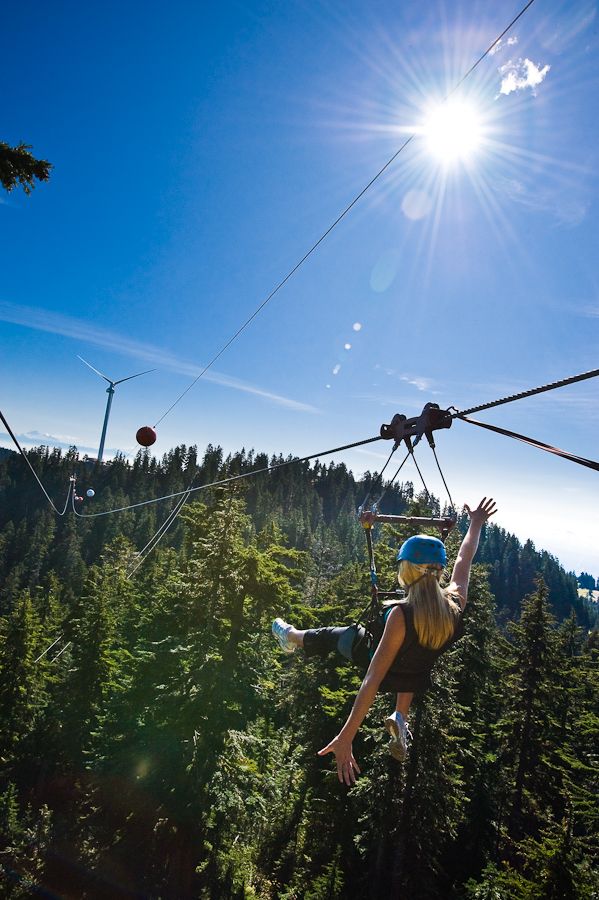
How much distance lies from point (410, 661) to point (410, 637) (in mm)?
309

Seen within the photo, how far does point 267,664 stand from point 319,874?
10345 mm

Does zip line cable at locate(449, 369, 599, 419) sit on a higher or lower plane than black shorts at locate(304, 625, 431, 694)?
higher

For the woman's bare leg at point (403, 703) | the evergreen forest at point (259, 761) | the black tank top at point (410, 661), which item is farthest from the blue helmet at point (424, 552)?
the evergreen forest at point (259, 761)

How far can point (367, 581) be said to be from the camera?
20734mm

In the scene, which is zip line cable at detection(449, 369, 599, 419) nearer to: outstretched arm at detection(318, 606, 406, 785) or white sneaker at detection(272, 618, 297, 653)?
outstretched arm at detection(318, 606, 406, 785)

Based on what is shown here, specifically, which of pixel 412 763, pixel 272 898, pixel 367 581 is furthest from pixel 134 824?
pixel 367 581

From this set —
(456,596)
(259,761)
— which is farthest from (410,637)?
(259,761)

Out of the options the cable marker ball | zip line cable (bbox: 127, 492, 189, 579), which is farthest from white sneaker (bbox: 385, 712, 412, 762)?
zip line cable (bbox: 127, 492, 189, 579)

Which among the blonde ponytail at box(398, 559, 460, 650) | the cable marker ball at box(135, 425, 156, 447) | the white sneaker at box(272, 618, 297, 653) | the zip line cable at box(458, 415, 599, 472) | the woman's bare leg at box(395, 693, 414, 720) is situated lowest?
the woman's bare leg at box(395, 693, 414, 720)

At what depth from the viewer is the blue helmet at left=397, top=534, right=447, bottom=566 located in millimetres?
3684

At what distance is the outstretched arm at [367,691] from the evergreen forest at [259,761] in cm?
689

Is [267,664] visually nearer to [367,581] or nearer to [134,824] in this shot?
[367,581]

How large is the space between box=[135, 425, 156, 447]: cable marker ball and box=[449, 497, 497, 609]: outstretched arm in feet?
34.7

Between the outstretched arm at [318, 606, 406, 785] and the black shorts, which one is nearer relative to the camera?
the outstretched arm at [318, 606, 406, 785]
